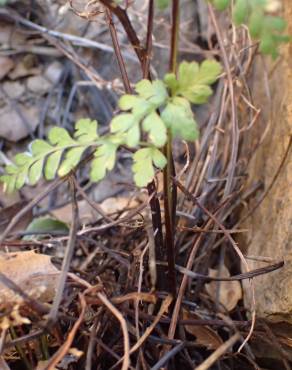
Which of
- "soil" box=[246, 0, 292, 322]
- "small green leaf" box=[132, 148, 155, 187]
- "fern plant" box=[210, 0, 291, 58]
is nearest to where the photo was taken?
"fern plant" box=[210, 0, 291, 58]

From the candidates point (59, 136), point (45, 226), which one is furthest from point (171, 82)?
point (45, 226)

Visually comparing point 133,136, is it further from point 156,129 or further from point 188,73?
point 188,73

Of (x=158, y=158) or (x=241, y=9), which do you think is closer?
(x=241, y=9)

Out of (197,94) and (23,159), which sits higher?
(197,94)

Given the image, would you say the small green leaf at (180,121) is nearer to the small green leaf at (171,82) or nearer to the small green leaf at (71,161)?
the small green leaf at (171,82)

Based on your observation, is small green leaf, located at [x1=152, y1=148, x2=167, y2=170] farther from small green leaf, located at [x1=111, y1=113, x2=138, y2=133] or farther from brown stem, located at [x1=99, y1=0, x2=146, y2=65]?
brown stem, located at [x1=99, y1=0, x2=146, y2=65]

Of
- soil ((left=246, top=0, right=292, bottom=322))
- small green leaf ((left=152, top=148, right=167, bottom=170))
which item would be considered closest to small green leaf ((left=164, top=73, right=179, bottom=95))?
small green leaf ((left=152, top=148, right=167, bottom=170))

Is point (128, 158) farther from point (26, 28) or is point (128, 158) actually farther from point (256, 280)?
point (256, 280)

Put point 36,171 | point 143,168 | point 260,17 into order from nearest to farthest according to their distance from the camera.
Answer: point 260,17 → point 143,168 → point 36,171

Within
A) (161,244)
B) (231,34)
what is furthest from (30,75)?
(161,244)

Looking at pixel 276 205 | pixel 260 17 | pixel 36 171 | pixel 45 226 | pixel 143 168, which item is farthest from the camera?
pixel 45 226
